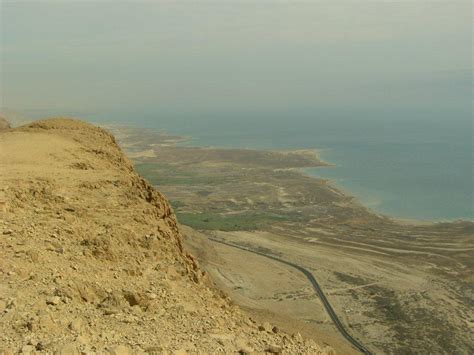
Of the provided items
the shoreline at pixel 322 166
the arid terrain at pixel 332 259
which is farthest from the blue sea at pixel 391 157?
the arid terrain at pixel 332 259

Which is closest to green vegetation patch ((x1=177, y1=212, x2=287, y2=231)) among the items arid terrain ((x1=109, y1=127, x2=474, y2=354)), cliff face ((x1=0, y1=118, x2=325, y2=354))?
arid terrain ((x1=109, y1=127, x2=474, y2=354))

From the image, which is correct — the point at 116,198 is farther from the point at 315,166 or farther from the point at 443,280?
the point at 315,166

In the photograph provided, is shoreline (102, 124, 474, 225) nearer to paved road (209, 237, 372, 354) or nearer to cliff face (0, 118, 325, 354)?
paved road (209, 237, 372, 354)

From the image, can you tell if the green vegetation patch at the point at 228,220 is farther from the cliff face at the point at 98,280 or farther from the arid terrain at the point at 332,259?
the cliff face at the point at 98,280

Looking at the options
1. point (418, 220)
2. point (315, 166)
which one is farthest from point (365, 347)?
point (315, 166)

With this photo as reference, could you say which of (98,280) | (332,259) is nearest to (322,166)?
(332,259)

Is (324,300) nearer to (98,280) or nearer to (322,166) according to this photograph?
(98,280)
